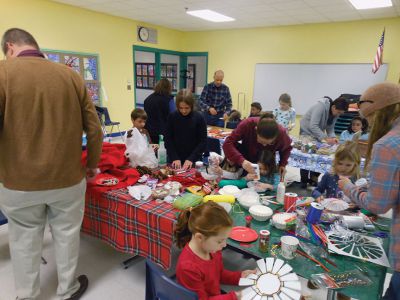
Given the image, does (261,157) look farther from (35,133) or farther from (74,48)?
(74,48)

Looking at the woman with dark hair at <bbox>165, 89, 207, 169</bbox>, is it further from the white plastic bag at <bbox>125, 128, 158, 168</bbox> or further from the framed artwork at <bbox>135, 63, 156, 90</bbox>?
the framed artwork at <bbox>135, 63, 156, 90</bbox>

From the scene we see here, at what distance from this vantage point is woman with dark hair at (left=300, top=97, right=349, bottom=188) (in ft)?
11.5

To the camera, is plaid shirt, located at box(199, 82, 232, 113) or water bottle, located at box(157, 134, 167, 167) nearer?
water bottle, located at box(157, 134, 167, 167)

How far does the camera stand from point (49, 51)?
5.09 m

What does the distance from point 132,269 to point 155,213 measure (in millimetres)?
773

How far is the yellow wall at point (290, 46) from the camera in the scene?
5.43 meters

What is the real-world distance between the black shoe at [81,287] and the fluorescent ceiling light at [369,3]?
5.09m

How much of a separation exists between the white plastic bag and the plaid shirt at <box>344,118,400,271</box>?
1.66 meters

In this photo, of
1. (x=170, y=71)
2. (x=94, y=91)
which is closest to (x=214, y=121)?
(x=94, y=91)

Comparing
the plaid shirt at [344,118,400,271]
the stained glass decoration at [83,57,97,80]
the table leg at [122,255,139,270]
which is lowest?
the table leg at [122,255,139,270]

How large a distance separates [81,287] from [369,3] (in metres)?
5.40

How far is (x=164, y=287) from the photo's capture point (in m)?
1.12

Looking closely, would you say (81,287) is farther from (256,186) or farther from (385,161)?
(385,161)

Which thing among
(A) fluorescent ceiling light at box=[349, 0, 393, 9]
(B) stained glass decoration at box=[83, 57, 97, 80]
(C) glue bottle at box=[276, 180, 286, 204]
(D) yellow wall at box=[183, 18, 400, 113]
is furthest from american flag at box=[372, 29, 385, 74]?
(B) stained glass decoration at box=[83, 57, 97, 80]
